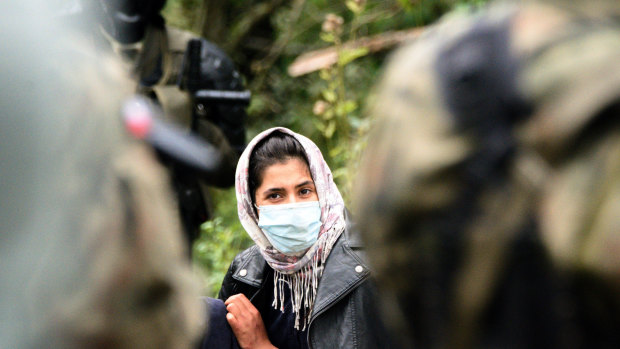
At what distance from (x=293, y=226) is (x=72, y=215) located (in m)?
1.97

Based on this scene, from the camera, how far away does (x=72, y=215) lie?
102cm

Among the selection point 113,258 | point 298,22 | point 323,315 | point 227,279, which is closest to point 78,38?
point 113,258

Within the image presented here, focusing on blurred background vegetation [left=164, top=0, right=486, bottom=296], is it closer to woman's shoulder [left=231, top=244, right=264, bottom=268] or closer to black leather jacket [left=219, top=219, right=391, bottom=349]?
A: woman's shoulder [left=231, top=244, right=264, bottom=268]

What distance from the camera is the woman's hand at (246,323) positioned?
280 centimetres

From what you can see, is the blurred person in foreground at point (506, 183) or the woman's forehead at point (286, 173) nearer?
the blurred person in foreground at point (506, 183)

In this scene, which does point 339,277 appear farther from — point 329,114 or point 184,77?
point 329,114

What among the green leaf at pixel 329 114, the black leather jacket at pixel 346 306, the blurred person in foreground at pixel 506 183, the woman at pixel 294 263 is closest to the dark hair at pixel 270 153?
the woman at pixel 294 263

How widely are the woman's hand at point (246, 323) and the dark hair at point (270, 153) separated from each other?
1.38 feet

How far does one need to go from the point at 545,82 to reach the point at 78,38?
0.60 metres

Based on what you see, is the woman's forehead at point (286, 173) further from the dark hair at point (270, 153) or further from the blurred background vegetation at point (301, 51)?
the blurred background vegetation at point (301, 51)

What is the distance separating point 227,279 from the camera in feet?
10.2

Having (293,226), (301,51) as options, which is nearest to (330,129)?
(293,226)

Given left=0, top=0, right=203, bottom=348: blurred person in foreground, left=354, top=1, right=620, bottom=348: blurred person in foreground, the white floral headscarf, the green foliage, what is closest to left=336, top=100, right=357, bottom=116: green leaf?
the green foliage

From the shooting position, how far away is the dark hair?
307 centimetres
